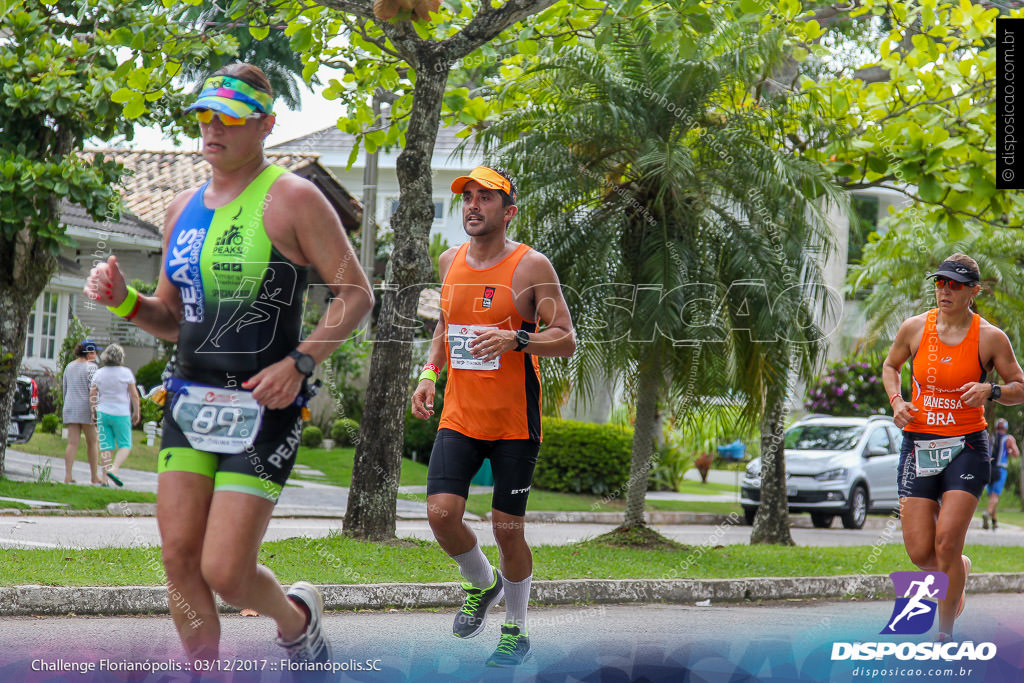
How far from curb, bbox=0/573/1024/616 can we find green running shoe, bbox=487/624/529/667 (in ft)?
8.14

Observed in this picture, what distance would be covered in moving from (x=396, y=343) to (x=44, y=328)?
616 inches

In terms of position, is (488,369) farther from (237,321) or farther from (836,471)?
(836,471)

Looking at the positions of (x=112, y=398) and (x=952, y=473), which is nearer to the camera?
(x=952, y=473)

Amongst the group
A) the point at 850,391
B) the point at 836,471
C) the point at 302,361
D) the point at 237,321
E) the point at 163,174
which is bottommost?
the point at 836,471

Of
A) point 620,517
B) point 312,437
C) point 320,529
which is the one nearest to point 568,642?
point 320,529

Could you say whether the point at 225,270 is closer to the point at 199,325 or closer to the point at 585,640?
the point at 199,325

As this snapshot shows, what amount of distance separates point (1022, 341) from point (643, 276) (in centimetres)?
1096

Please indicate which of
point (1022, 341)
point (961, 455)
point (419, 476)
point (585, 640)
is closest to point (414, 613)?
point (585, 640)

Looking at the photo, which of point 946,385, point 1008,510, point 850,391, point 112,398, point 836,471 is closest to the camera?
point 946,385

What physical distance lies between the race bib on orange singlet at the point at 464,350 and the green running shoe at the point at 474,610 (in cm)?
107

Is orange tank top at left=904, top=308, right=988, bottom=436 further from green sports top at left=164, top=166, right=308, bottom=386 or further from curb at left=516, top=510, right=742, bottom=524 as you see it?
curb at left=516, top=510, right=742, bottom=524

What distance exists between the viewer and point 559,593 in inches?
329

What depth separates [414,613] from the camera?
7.56 m

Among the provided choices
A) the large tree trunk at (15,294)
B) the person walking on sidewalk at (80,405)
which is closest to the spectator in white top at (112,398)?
the person walking on sidewalk at (80,405)
